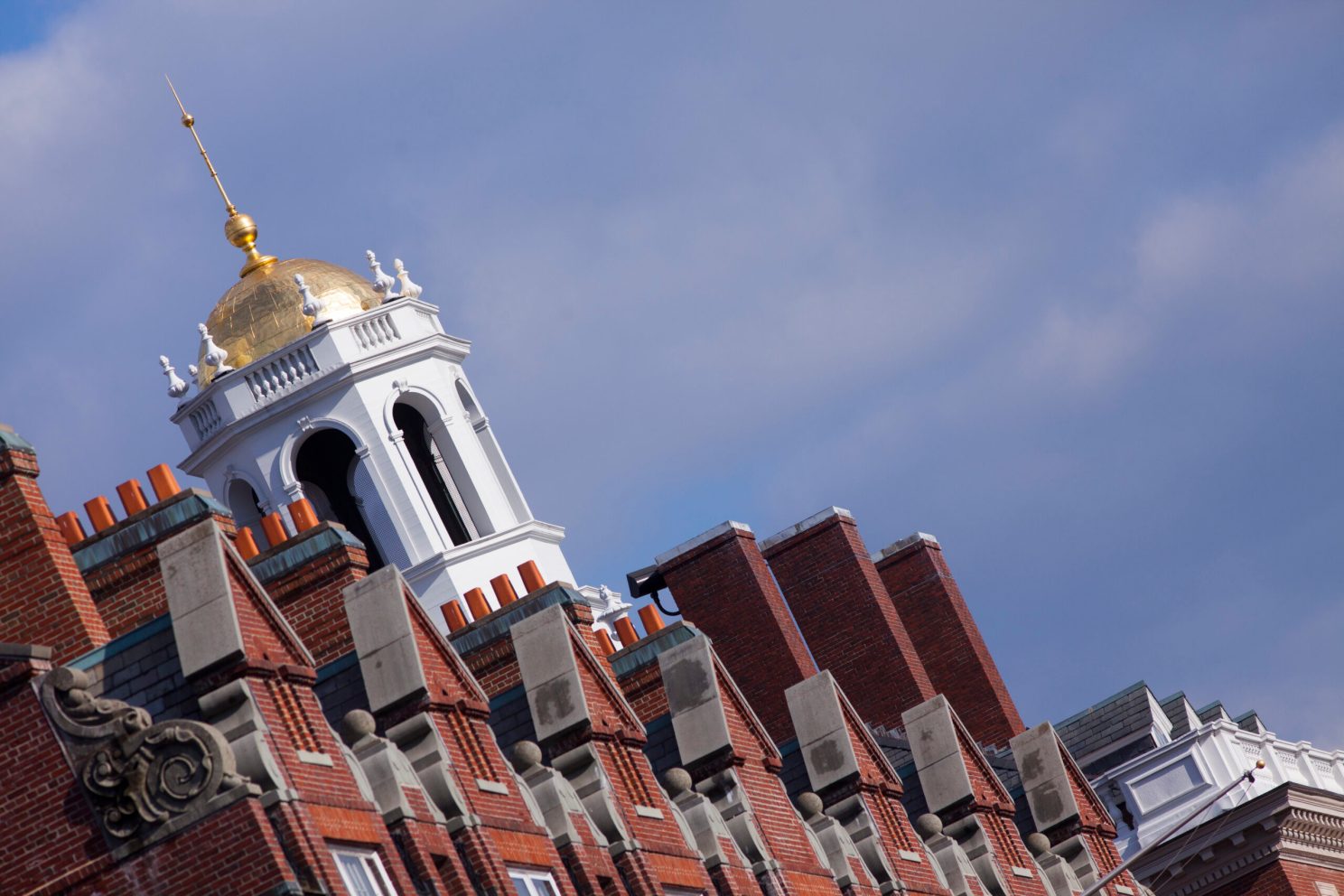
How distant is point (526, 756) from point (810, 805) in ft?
28.1

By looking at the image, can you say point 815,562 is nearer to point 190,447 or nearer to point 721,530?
point 721,530

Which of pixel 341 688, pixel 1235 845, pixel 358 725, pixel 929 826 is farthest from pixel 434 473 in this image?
pixel 358 725

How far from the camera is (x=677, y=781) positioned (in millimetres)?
32969

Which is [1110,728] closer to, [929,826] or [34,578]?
[929,826]

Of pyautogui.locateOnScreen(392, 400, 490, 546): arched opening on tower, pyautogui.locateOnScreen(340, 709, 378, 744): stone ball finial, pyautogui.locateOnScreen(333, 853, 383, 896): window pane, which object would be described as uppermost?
pyautogui.locateOnScreen(392, 400, 490, 546): arched opening on tower

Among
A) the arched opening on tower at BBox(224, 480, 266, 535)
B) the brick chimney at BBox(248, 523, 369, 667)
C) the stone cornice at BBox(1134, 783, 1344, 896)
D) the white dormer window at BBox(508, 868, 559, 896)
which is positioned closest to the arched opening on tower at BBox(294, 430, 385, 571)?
the arched opening on tower at BBox(224, 480, 266, 535)

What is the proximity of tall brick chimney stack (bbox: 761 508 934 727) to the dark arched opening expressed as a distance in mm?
6281

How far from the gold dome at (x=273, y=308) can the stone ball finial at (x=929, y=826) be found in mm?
16503

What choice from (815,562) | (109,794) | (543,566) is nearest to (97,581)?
(109,794)

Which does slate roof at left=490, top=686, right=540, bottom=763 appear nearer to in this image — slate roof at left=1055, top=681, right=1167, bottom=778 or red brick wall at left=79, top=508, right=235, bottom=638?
red brick wall at left=79, top=508, right=235, bottom=638

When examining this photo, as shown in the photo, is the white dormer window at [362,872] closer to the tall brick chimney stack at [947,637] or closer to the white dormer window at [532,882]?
the white dormer window at [532,882]

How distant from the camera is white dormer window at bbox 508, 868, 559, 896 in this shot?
27.2m

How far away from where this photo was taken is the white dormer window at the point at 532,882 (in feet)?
89.2

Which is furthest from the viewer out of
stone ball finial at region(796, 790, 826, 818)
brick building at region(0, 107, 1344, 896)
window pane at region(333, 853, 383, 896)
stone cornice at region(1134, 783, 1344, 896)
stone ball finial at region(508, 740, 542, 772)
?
stone cornice at region(1134, 783, 1344, 896)
